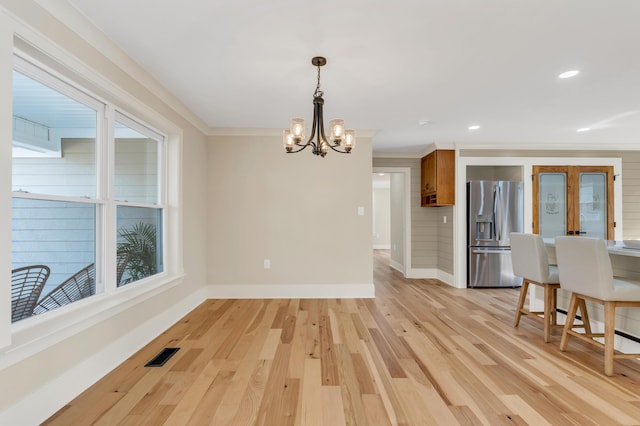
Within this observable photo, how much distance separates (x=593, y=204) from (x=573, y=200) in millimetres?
373

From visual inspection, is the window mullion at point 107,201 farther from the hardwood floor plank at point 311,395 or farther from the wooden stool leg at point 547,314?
the wooden stool leg at point 547,314

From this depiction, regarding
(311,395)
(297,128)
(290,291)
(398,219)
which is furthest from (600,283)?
→ (398,219)

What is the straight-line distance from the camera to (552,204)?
507cm

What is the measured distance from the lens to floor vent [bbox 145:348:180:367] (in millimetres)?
2350

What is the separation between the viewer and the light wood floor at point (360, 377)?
1.76 metres

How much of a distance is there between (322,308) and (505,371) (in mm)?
2061

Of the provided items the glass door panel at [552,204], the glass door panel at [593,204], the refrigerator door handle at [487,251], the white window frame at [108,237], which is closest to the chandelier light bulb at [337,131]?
the white window frame at [108,237]

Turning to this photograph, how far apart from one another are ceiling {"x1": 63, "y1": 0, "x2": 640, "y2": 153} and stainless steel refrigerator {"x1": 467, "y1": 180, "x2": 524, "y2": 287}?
4.46ft

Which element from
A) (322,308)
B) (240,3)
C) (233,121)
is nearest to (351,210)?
(322,308)

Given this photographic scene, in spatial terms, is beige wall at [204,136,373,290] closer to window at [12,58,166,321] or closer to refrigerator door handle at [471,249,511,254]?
window at [12,58,166,321]

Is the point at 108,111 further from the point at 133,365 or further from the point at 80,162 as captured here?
the point at 133,365

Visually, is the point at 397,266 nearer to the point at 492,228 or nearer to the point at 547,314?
the point at 492,228

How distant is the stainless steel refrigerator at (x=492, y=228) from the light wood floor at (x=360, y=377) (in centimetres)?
168

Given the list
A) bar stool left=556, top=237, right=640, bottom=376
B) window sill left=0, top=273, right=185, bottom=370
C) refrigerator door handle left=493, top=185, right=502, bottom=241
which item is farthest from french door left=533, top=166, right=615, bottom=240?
window sill left=0, top=273, right=185, bottom=370
